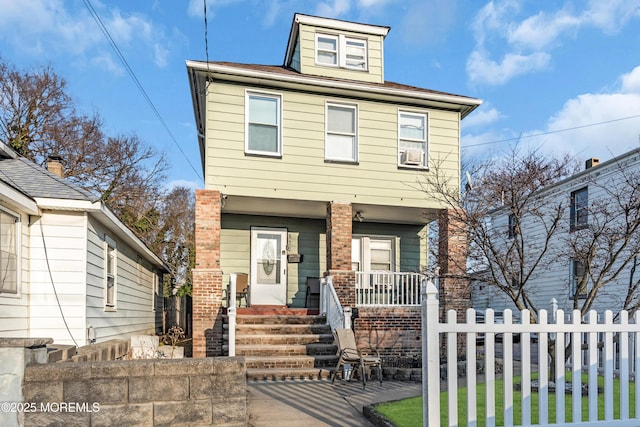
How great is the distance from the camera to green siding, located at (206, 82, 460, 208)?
10.3 m

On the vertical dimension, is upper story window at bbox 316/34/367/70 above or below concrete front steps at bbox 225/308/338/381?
above

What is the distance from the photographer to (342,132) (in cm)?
1128

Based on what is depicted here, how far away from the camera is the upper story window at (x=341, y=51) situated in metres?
11.9

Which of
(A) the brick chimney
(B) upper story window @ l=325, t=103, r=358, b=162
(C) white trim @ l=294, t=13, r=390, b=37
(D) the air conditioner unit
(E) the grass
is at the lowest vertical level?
(E) the grass

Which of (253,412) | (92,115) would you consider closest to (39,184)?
(253,412)

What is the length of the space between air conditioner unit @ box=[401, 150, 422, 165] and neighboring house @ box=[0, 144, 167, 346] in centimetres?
657

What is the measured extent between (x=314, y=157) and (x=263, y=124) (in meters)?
1.38

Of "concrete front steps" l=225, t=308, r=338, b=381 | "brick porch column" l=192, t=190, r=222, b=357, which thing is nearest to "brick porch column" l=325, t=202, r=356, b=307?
"concrete front steps" l=225, t=308, r=338, b=381

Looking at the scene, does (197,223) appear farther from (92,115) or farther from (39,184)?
(92,115)

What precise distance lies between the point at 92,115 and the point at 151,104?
30.6ft

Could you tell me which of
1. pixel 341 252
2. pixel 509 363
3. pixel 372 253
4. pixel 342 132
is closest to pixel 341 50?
pixel 342 132

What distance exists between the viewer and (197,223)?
10.0 meters

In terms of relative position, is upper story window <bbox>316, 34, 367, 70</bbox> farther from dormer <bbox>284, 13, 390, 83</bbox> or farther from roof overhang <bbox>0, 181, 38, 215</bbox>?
roof overhang <bbox>0, 181, 38, 215</bbox>

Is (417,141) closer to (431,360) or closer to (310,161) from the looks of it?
(310,161)
